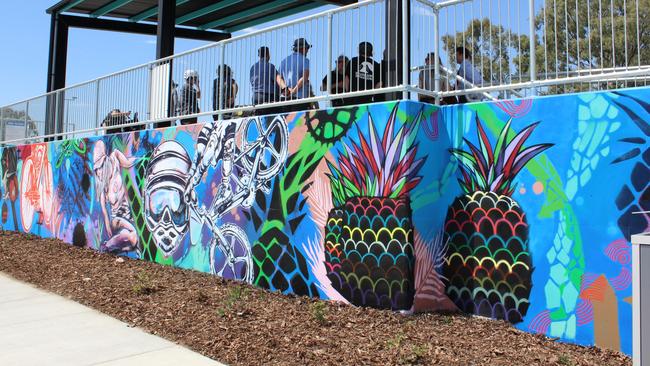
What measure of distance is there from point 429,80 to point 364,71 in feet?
2.43

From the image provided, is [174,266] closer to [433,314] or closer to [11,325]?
[11,325]

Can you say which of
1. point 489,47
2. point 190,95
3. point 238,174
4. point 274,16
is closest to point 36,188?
point 190,95

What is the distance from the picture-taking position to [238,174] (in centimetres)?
755

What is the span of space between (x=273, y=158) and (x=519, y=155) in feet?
10.1

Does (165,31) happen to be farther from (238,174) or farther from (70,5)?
(70,5)

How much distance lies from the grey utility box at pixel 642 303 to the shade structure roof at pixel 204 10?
11707mm

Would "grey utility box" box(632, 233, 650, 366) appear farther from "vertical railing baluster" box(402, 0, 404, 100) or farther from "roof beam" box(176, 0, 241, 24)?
"roof beam" box(176, 0, 241, 24)

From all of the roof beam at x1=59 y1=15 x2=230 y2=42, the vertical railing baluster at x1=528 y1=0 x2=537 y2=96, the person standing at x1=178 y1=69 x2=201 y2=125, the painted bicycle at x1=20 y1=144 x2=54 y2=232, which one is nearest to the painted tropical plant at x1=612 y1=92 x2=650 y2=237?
the vertical railing baluster at x1=528 y1=0 x2=537 y2=96

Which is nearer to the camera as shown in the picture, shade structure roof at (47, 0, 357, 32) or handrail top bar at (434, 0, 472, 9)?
handrail top bar at (434, 0, 472, 9)

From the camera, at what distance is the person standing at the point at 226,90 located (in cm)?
811

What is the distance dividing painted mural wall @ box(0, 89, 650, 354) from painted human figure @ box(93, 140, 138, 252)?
6.73 feet

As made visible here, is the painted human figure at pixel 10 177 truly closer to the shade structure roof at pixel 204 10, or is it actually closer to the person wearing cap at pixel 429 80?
the shade structure roof at pixel 204 10

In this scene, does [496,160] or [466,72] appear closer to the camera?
[496,160]

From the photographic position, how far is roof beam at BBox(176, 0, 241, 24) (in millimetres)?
14273
